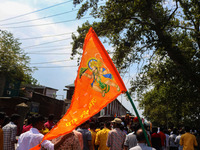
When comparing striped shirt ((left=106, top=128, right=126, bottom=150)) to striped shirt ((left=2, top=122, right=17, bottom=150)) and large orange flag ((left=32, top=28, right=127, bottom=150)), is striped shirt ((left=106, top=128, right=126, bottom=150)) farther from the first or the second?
large orange flag ((left=32, top=28, right=127, bottom=150))

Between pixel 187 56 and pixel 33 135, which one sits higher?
pixel 187 56

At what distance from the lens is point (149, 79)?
14.1m

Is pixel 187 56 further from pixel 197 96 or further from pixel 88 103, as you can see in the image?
pixel 88 103

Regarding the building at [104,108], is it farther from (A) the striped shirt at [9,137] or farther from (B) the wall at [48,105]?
(A) the striped shirt at [9,137]

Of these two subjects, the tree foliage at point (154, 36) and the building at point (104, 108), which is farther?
the building at point (104, 108)

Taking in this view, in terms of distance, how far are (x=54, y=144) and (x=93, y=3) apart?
1096cm

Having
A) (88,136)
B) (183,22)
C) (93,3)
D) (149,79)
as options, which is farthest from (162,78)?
(88,136)

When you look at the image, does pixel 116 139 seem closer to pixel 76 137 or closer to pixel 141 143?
pixel 76 137

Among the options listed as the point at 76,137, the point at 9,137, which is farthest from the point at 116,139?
the point at 9,137

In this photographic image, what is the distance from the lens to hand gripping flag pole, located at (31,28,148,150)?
117 inches

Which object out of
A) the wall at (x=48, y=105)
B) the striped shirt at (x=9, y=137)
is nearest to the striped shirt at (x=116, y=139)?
the striped shirt at (x=9, y=137)

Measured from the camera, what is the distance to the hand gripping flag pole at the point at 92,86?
2979mm

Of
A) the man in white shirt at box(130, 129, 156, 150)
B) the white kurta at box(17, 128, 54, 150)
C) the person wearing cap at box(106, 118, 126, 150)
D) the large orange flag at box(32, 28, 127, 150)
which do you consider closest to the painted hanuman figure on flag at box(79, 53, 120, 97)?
the large orange flag at box(32, 28, 127, 150)

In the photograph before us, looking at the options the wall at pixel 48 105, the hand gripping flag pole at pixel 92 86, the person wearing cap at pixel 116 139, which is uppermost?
the wall at pixel 48 105
